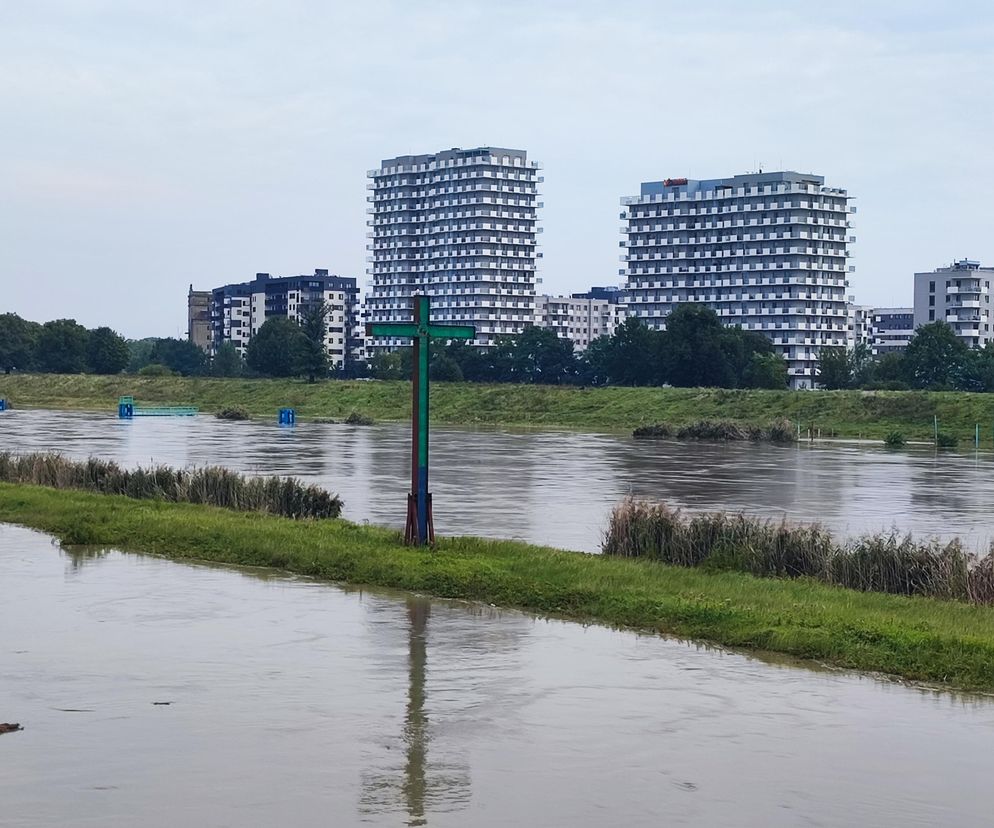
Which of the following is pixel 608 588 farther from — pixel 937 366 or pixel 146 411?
pixel 937 366

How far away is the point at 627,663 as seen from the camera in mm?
17062

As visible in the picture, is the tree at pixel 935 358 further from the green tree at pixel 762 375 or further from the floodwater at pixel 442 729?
the floodwater at pixel 442 729

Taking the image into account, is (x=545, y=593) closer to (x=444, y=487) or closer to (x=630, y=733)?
(x=630, y=733)

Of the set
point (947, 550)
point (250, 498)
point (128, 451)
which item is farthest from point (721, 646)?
point (128, 451)

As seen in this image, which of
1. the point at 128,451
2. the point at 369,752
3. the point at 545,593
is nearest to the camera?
the point at 369,752

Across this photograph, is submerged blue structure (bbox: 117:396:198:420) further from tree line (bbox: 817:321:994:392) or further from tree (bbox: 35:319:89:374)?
tree line (bbox: 817:321:994:392)

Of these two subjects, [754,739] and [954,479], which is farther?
[954,479]

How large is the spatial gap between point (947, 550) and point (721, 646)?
5.39 metres

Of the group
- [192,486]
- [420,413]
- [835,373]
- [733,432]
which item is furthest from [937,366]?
[420,413]

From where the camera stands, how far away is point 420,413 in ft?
81.9

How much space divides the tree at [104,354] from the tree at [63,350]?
988 mm

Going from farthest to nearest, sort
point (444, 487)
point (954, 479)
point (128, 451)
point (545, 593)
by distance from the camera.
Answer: point (128, 451) < point (954, 479) < point (444, 487) < point (545, 593)

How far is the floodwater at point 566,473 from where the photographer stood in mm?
37750

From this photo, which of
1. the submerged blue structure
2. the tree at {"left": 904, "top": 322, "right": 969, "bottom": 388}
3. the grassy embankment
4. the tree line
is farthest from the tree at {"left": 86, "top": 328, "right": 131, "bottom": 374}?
the tree at {"left": 904, "top": 322, "right": 969, "bottom": 388}
